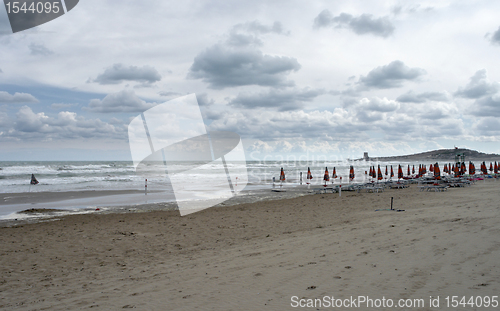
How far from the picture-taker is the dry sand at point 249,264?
14.0 ft

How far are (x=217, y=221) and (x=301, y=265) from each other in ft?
22.7

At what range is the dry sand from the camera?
4254mm

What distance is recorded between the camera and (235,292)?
451 centimetres

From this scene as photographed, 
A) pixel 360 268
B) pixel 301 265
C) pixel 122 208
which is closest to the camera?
pixel 360 268

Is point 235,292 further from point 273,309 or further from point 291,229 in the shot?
point 291,229

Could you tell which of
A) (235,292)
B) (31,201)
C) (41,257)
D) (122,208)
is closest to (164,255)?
(41,257)

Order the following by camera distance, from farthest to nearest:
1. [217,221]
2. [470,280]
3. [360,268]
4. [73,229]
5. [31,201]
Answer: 1. [31,201]
2. [217,221]
3. [73,229]
4. [360,268]
5. [470,280]

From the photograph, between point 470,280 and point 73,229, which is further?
point 73,229

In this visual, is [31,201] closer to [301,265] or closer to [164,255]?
[164,255]

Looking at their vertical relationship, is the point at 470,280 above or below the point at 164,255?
above

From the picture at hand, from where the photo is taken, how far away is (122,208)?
54.1ft

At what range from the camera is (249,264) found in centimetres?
591

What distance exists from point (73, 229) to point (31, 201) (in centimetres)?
1113

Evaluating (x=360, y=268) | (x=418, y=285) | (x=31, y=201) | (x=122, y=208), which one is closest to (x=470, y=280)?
(x=418, y=285)
